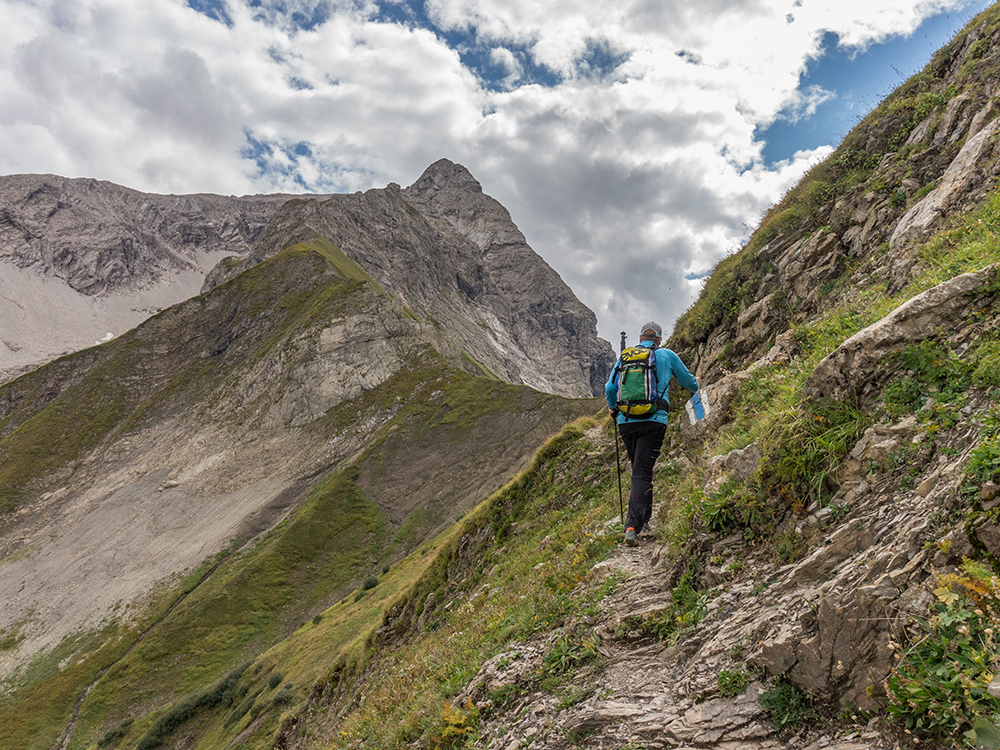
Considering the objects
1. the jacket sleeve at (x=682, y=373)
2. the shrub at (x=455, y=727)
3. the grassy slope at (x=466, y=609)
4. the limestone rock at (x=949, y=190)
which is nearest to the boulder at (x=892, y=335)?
the jacket sleeve at (x=682, y=373)

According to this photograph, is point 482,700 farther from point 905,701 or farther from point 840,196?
point 840,196

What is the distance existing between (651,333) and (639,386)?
124 cm

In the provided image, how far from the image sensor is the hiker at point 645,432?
820 cm

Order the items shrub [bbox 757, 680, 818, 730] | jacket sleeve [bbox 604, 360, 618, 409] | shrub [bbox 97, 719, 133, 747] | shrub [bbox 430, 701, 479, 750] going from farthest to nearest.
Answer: shrub [bbox 97, 719, 133, 747] → jacket sleeve [bbox 604, 360, 618, 409] → shrub [bbox 430, 701, 479, 750] → shrub [bbox 757, 680, 818, 730]

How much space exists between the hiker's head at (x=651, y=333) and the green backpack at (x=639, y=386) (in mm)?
430

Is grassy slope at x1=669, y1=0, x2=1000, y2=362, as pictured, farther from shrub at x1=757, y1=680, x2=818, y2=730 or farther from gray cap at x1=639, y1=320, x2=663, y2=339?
shrub at x1=757, y1=680, x2=818, y2=730

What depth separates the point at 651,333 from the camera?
8.99m

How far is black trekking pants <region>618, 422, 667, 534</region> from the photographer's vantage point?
8.20 metres

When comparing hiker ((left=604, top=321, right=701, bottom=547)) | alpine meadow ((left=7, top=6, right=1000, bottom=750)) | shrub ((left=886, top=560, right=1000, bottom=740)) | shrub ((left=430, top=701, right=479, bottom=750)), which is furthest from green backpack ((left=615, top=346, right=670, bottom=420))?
shrub ((left=430, top=701, right=479, bottom=750))

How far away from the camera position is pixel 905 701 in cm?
311

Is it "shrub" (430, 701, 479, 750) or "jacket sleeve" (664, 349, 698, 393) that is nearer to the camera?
"shrub" (430, 701, 479, 750)

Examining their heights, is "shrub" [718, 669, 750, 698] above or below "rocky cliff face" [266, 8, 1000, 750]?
below

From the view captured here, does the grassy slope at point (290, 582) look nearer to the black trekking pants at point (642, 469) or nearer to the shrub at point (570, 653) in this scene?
the shrub at point (570, 653)

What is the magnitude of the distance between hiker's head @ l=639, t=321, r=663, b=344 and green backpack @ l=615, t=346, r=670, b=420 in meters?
0.43
